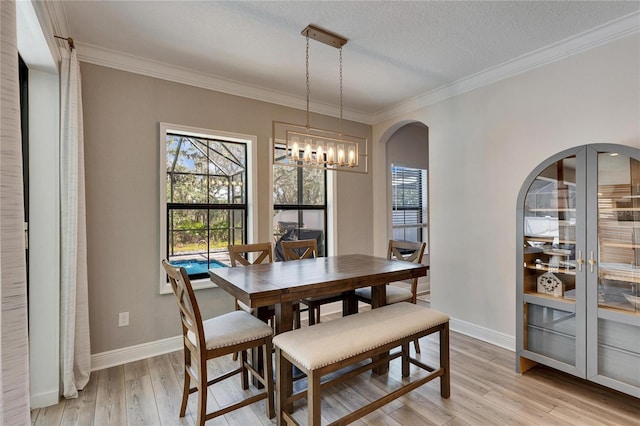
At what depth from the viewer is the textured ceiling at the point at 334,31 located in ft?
7.18

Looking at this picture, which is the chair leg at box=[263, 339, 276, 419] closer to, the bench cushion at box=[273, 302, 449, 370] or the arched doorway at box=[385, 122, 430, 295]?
the bench cushion at box=[273, 302, 449, 370]

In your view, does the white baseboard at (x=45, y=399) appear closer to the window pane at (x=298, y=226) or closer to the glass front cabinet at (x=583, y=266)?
the window pane at (x=298, y=226)

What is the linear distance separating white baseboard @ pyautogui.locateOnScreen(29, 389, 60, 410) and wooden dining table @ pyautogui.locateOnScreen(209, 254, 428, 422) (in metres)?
1.33

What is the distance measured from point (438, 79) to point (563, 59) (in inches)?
42.6

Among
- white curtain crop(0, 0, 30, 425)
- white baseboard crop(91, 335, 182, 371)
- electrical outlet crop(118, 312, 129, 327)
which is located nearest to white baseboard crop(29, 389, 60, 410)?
white baseboard crop(91, 335, 182, 371)

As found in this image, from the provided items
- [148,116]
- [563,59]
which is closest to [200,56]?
[148,116]

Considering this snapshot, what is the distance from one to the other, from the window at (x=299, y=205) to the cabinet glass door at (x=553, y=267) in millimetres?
2362

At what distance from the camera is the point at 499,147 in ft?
10.3

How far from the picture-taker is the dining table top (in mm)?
1861

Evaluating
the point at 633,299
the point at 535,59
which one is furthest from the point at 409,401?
the point at 535,59

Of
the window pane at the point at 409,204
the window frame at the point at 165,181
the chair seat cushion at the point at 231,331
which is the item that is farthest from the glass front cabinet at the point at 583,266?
the window frame at the point at 165,181

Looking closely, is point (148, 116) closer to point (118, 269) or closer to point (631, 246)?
point (118, 269)

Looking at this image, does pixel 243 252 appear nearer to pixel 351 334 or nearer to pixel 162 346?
pixel 162 346

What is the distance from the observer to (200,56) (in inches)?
112
